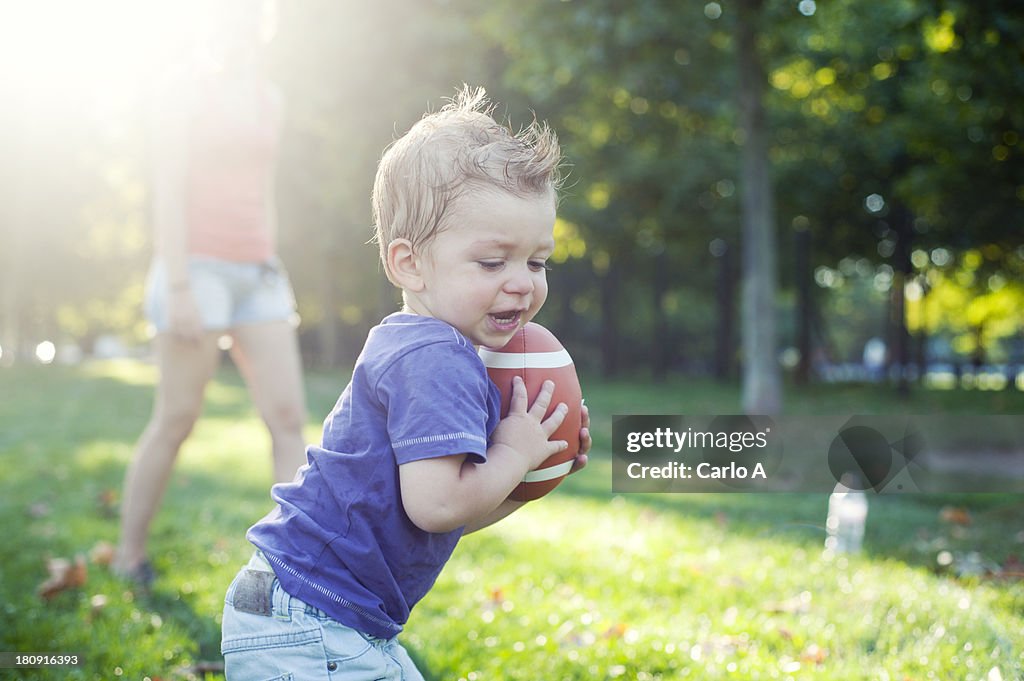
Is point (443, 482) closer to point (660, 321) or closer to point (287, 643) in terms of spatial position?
point (287, 643)

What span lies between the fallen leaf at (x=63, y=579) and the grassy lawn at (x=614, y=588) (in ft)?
0.14

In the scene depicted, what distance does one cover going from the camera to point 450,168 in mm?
2127

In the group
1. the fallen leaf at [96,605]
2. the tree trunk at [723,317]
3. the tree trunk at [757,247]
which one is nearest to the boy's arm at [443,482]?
the fallen leaf at [96,605]

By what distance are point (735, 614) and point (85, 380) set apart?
21.2m

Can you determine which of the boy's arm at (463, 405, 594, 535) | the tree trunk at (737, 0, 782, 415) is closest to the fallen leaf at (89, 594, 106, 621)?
the boy's arm at (463, 405, 594, 535)

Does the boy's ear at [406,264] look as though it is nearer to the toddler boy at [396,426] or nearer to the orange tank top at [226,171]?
the toddler boy at [396,426]

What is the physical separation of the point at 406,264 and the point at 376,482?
0.52 meters

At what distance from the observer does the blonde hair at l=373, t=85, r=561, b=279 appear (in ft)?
6.95

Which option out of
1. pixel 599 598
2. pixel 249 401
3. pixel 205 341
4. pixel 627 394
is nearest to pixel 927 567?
pixel 599 598

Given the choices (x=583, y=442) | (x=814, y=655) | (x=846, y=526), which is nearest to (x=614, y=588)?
(x=814, y=655)

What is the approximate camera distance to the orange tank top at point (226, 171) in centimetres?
416

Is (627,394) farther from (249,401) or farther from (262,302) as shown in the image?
(262,302)

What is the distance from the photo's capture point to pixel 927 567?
4859 mm

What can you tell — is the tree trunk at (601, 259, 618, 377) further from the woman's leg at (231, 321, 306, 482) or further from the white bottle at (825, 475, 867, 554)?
the woman's leg at (231, 321, 306, 482)
